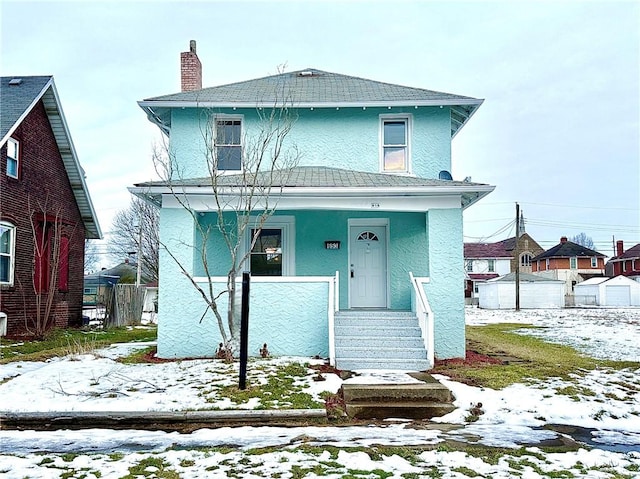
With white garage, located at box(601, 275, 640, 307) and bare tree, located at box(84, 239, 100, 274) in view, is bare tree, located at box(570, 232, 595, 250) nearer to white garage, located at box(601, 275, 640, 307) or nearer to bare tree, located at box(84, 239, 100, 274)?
white garage, located at box(601, 275, 640, 307)

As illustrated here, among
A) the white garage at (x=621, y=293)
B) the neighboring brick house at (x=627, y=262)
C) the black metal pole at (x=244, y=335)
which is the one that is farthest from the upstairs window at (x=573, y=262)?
the black metal pole at (x=244, y=335)

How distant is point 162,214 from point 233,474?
7.65 m

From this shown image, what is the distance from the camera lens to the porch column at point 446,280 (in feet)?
37.2

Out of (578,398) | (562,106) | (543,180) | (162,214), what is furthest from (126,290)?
(543,180)

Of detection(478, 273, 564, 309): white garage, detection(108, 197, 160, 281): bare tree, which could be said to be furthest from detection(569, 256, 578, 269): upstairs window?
detection(108, 197, 160, 281): bare tree

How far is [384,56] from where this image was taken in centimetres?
1758

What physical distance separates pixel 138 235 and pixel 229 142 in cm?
3145

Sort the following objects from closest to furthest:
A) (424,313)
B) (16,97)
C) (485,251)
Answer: (424,313)
(16,97)
(485,251)

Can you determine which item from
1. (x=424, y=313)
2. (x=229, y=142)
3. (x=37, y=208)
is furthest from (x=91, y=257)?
(x=424, y=313)

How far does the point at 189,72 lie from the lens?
15992 millimetres

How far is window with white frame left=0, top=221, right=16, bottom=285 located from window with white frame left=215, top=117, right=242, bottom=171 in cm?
677

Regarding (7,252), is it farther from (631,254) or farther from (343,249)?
(631,254)

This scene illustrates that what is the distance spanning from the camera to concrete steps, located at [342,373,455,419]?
24.7ft

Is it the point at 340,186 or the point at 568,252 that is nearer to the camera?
the point at 340,186
